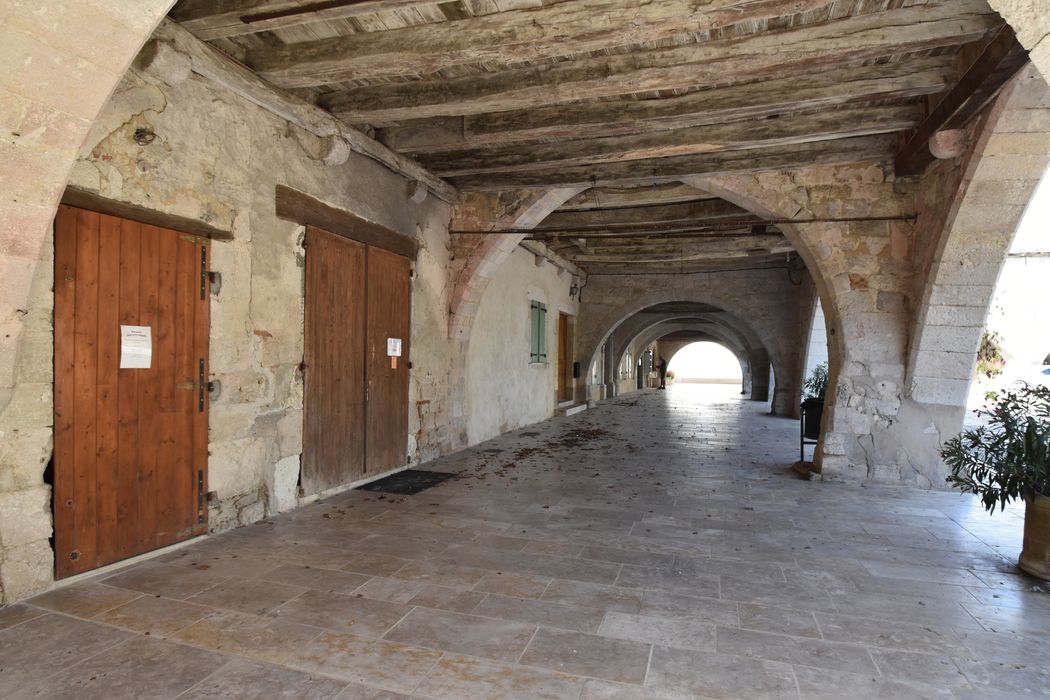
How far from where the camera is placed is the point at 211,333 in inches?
133

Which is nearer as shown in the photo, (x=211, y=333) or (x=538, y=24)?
(x=538, y=24)

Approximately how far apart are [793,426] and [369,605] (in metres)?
8.40

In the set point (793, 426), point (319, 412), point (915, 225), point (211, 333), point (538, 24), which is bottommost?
point (793, 426)

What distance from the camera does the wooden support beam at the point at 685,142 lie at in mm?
4172

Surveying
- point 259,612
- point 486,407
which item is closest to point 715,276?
point 486,407

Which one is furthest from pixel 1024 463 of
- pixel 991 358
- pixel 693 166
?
pixel 991 358

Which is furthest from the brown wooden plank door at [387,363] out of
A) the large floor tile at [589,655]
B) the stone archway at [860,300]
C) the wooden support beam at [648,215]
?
the stone archway at [860,300]

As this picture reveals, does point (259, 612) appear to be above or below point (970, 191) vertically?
below

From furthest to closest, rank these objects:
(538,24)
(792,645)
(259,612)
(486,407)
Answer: (486,407)
(538,24)
(259,612)
(792,645)

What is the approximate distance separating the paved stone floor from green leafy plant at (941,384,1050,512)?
43 centimetres

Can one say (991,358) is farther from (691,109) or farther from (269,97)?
(269,97)

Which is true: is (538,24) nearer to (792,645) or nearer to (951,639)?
(792,645)

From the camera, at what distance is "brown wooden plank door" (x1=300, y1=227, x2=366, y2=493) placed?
13.7ft

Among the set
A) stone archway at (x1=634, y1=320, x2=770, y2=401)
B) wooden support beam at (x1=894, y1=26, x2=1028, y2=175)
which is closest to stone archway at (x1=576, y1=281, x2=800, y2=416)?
stone archway at (x1=634, y1=320, x2=770, y2=401)
